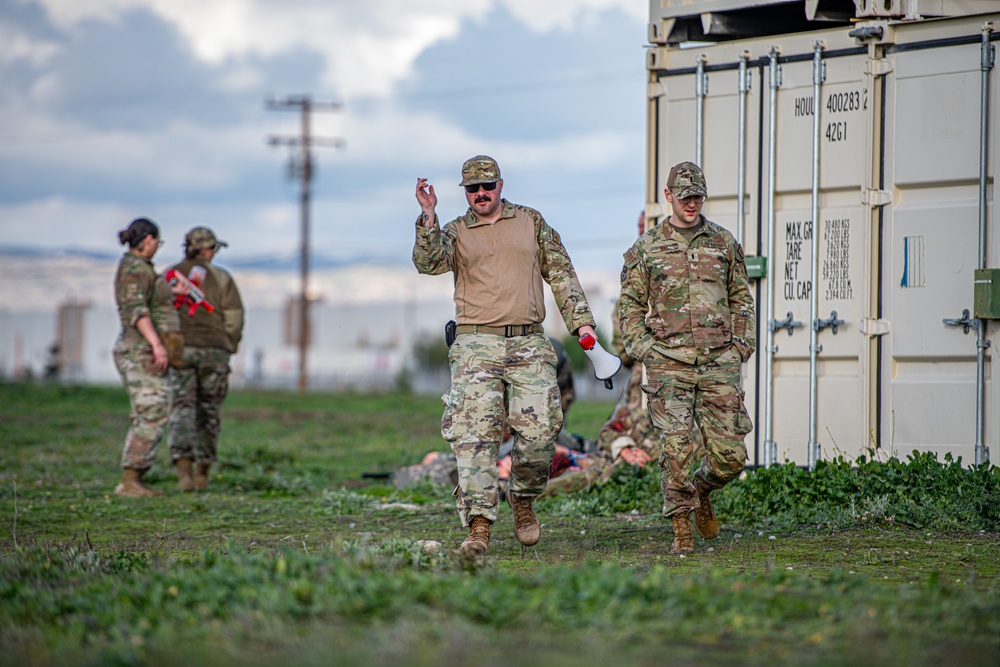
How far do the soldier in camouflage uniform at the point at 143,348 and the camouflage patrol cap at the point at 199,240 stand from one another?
478 mm

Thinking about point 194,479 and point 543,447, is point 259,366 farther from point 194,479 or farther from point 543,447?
point 543,447

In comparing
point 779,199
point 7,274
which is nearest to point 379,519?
point 779,199

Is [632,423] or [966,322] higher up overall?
[966,322]

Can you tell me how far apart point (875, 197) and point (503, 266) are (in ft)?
10.5

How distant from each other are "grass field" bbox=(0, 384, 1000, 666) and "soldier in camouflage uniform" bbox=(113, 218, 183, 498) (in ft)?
1.36

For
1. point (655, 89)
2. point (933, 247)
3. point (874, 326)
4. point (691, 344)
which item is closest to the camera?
point (691, 344)

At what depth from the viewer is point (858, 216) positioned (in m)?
9.16

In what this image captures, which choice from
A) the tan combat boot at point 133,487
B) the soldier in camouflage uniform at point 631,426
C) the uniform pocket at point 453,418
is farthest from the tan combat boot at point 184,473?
the uniform pocket at point 453,418

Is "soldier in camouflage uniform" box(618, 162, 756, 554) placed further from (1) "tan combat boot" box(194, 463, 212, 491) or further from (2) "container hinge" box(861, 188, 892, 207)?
(1) "tan combat boot" box(194, 463, 212, 491)

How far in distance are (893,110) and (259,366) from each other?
57996 mm

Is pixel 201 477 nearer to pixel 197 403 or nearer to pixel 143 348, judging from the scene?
pixel 197 403

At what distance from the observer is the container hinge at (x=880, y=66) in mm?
9031

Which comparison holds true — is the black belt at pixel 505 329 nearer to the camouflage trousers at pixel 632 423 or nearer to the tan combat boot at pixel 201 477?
the camouflage trousers at pixel 632 423

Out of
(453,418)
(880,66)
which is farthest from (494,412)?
(880,66)
